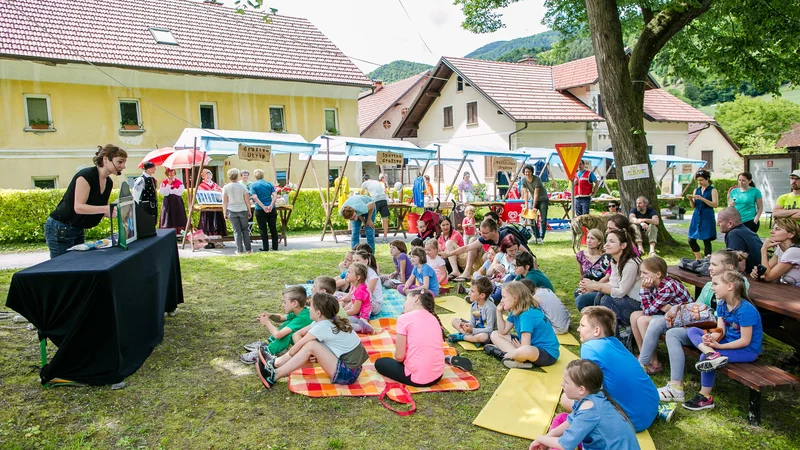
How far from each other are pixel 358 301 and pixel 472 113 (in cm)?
2415

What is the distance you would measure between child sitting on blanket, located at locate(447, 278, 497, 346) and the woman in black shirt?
3.65m

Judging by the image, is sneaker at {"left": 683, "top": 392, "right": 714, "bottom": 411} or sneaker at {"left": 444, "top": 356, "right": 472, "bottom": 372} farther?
sneaker at {"left": 444, "top": 356, "right": 472, "bottom": 372}

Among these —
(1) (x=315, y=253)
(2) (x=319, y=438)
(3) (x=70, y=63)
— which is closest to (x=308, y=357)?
(2) (x=319, y=438)

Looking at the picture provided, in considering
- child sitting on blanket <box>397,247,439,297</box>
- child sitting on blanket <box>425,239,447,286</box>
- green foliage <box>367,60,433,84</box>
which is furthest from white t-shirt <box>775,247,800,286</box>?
green foliage <box>367,60,433,84</box>

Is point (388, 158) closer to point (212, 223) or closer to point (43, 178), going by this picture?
point (212, 223)

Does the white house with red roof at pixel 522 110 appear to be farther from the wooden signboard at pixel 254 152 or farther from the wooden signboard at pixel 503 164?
the wooden signboard at pixel 254 152

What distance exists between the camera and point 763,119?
47812 mm

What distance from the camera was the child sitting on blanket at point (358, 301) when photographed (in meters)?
6.11

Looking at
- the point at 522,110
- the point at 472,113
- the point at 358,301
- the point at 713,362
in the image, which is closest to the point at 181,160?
the point at 358,301

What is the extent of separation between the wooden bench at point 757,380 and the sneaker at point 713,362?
63 mm

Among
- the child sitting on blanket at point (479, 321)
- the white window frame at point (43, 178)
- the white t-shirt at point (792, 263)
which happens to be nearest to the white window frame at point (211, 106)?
the white window frame at point (43, 178)

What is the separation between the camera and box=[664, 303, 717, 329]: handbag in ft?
14.7

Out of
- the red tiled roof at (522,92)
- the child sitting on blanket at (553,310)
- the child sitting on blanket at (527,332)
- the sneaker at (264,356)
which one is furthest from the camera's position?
the red tiled roof at (522,92)

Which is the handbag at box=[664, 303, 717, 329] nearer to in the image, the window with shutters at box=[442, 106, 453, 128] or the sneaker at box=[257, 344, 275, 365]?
the sneaker at box=[257, 344, 275, 365]
